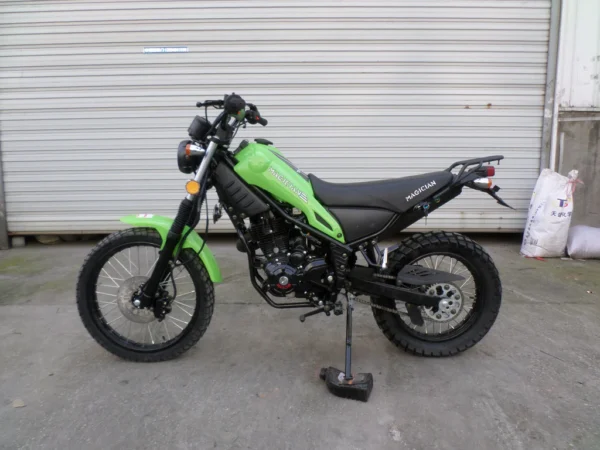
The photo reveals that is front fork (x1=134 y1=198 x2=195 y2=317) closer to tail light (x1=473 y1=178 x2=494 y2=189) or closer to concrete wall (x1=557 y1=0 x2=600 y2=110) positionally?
tail light (x1=473 y1=178 x2=494 y2=189)

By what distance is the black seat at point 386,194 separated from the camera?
2523mm

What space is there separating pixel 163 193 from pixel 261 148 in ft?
10.9

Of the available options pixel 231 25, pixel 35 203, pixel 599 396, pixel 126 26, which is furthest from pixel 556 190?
pixel 35 203

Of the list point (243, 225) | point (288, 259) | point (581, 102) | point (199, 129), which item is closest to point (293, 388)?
point (288, 259)

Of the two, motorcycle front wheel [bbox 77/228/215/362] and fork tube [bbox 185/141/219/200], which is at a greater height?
fork tube [bbox 185/141/219/200]

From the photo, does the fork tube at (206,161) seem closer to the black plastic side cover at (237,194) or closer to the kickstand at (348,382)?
the black plastic side cover at (237,194)

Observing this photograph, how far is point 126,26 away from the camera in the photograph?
5223mm

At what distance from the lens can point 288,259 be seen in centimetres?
258

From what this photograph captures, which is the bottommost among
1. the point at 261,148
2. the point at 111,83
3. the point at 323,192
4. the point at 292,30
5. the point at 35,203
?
the point at 35,203

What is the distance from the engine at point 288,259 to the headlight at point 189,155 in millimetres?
447

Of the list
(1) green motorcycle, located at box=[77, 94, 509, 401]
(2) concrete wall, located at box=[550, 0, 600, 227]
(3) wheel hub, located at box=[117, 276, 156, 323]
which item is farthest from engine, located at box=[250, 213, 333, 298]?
(2) concrete wall, located at box=[550, 0, 600, 227]

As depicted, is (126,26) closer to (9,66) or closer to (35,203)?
(9,66)

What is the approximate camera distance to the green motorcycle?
251 centimetres

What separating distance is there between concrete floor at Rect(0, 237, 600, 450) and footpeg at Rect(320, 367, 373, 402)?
0.17 ft
